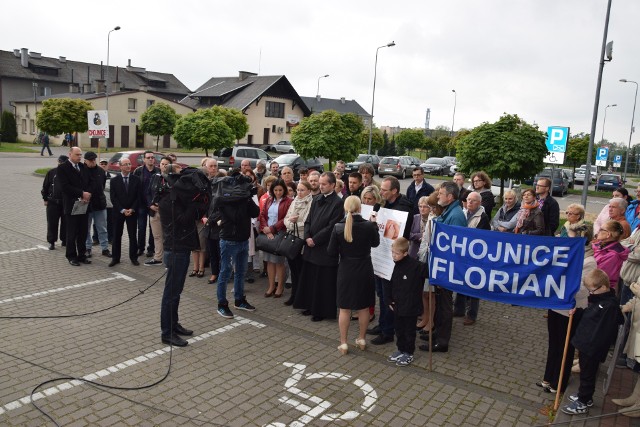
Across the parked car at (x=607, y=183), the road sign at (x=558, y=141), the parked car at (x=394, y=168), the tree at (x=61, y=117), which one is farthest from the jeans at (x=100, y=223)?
the parked car at (x=607, y=183)

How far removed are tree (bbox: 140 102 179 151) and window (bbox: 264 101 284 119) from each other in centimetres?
1494

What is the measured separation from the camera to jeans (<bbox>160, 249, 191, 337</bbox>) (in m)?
6.24

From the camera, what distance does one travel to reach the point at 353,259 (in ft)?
19.8

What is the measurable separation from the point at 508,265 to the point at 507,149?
526 inches

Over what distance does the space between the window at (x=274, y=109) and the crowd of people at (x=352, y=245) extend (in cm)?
5459

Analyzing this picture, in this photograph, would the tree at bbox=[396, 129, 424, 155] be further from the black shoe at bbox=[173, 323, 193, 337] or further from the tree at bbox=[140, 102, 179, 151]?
the black shoe at bbox=[173, 323, 193, 337]

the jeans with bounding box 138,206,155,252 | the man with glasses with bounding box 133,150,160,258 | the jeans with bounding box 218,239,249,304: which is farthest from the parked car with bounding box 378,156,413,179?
the jeans with bounding box 218,239,249,304

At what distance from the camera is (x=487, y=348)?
659cm

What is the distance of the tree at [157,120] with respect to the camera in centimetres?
4975

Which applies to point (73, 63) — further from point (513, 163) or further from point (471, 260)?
point (471, 260)

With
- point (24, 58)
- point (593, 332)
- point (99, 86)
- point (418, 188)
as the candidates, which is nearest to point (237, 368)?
point (593, 332)

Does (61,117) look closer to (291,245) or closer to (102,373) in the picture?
(291,245)

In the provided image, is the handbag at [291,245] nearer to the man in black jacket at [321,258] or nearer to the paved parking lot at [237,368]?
the man in black jacket at [321,258]

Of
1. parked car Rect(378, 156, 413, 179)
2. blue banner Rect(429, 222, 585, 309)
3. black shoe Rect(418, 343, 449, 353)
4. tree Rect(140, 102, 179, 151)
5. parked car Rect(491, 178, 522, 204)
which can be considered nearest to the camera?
blue banner Rect(429, 222, 585, 309)
